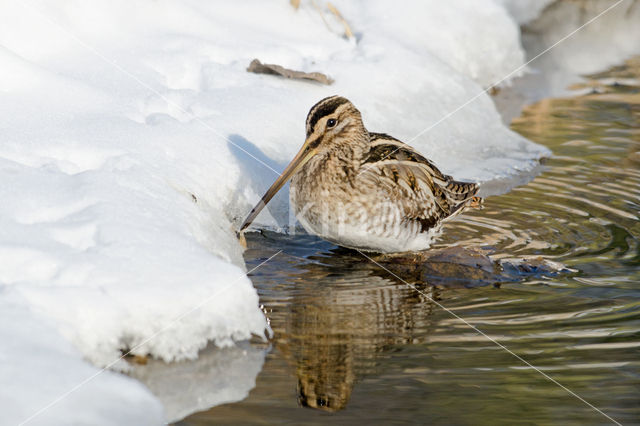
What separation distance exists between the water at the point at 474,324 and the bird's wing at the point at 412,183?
0.22 meters

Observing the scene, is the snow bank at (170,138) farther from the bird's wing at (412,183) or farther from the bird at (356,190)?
the bird's wing at (412,183)

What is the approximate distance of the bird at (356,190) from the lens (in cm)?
492

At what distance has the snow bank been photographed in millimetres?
3400

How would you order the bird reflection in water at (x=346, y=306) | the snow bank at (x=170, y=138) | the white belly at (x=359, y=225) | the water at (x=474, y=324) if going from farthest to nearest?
the white belly at (x=359, y=225) < the bird reflection in water at (x=346, y=306) < the snow bank at (x=170, y=138) < the water at (x=474, y=324)

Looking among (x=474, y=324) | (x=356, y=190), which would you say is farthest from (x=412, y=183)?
(x=474, y=324)

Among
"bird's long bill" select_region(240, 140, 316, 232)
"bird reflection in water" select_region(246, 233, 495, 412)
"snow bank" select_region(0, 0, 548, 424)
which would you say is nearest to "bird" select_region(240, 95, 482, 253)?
"bird's long bill" select_region(240, 140, 316, 232)

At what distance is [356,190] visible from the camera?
496cm

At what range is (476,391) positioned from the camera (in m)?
3.32

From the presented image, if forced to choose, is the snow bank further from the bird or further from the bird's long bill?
the bird

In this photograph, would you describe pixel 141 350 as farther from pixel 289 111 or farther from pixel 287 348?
pixel 289 111

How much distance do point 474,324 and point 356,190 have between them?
124 cm

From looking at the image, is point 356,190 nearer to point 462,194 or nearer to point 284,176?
point 284,176

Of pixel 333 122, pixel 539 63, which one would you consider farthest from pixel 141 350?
pixel 539 63

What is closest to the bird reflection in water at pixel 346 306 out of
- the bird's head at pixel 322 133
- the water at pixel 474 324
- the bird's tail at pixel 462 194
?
the water at pixel 474 324
